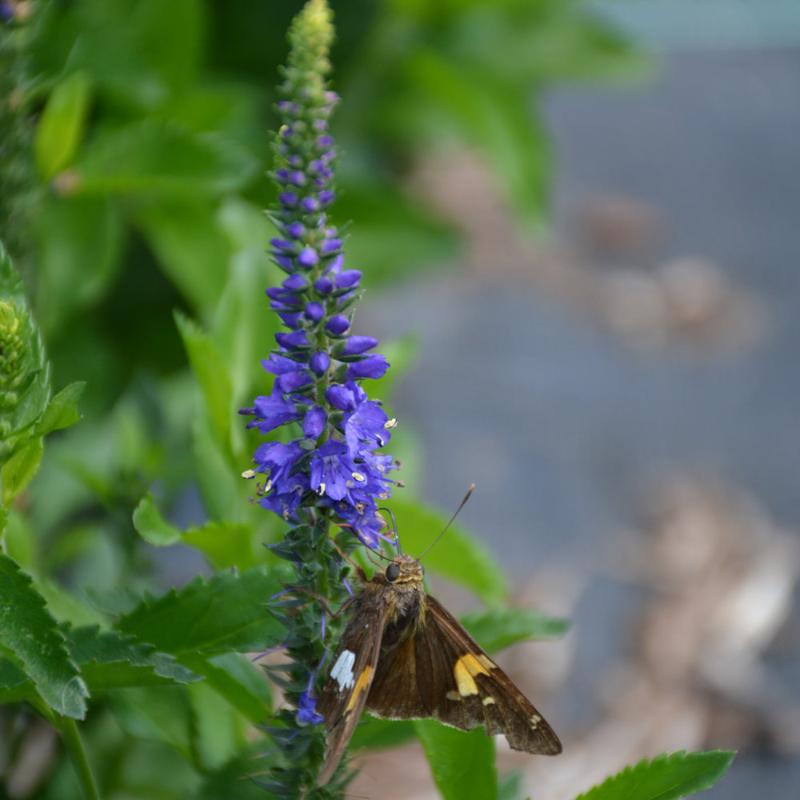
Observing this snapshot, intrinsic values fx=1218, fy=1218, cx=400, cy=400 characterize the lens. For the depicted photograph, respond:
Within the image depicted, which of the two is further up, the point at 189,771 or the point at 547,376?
the point at 547,376

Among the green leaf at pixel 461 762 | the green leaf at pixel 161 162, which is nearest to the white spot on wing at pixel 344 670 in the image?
the green leaf at pixel 461 762

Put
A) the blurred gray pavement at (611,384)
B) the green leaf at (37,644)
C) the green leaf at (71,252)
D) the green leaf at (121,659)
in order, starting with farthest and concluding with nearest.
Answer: the blurred gray pavement at (611,384) < the green leaf at (71,252) < the green leaf at (121,659) < the green leaf at (37,644)

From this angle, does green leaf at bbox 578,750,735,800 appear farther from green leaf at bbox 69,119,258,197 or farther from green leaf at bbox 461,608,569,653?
green leaf at bbox 69,119,258,197

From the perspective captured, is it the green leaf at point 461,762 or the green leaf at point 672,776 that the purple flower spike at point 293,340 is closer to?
the green leaf at point 461,762

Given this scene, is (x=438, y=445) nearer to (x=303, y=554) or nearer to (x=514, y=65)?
(x=514, y=65)

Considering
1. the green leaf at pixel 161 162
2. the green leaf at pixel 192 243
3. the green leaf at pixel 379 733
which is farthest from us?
the green leaf at pixel 192 243

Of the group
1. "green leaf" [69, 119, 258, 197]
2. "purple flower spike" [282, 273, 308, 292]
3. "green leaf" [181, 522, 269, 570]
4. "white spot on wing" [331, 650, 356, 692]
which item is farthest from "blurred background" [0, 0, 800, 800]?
"white spot on wing" [331, 650, 356, 692]

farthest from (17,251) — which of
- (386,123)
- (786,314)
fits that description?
(786,314)
